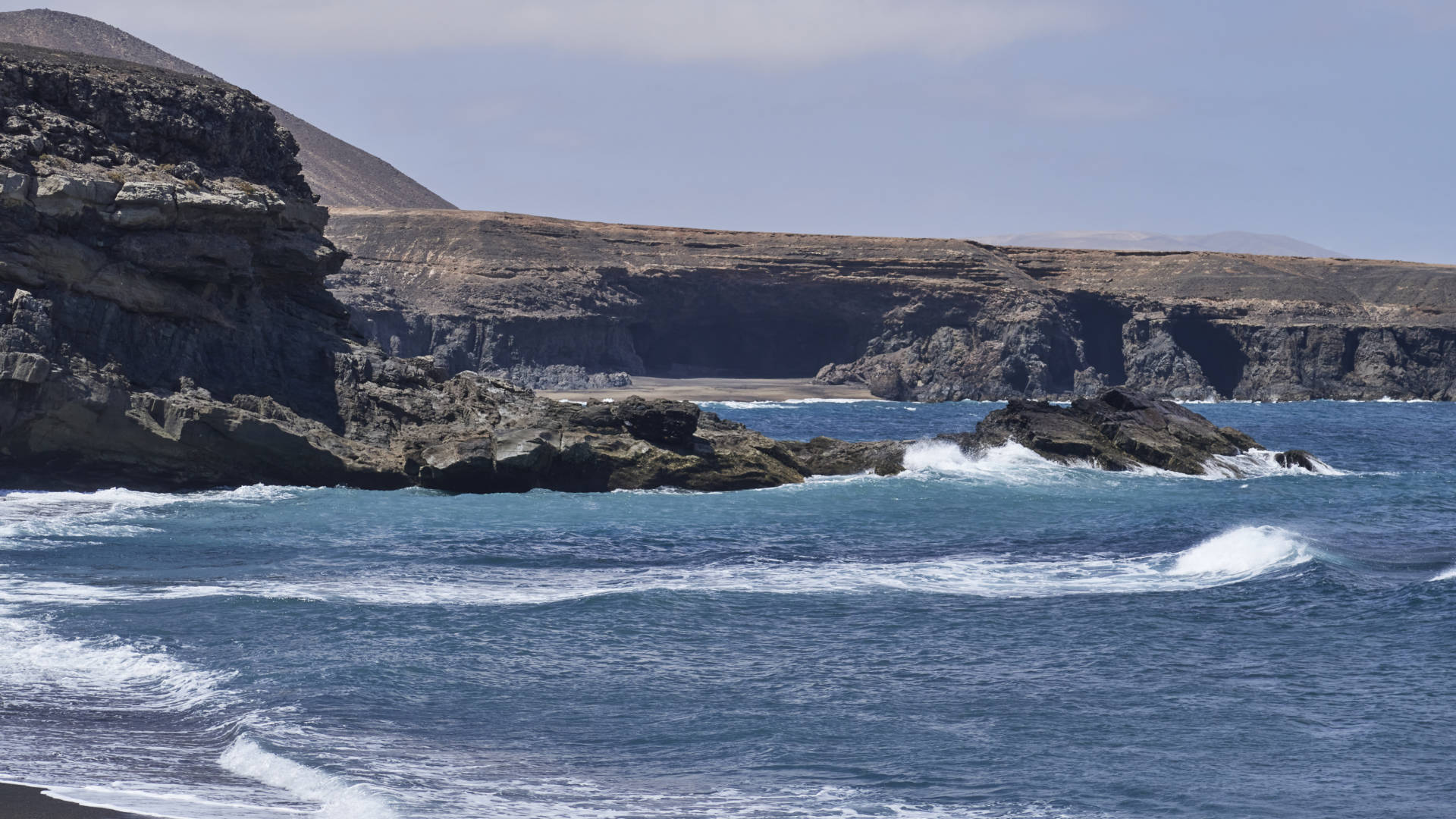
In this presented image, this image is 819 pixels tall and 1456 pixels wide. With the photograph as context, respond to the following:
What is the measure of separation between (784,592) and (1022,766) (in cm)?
784

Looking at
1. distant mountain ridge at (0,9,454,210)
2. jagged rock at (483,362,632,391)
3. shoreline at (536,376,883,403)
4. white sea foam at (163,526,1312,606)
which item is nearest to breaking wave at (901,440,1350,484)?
white sea foam at (163,526,1312,606)

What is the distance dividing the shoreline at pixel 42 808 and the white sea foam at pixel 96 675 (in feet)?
9.03

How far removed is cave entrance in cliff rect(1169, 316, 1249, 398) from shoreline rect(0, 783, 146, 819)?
331 feet

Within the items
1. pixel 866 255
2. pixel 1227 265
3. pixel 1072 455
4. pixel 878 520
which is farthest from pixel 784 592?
pixel 1227 265

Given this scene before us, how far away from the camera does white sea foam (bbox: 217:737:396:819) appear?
9.42 m

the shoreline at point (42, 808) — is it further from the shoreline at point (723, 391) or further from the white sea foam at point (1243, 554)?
the shoreline at point (723, 391)

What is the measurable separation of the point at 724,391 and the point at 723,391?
0.13 meters

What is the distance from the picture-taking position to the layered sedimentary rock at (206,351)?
26.7 meters

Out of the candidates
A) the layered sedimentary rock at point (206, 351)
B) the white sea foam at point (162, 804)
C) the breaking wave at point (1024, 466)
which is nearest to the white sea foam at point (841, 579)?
the white sea foam at point (162, 804)

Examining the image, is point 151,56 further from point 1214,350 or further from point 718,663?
point 718,663

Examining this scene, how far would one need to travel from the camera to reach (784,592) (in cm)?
1825

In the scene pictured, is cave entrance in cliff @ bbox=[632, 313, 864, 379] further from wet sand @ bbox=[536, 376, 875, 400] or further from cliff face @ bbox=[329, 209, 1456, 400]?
wet sand @ bbox=[536, 376, 875, 400]

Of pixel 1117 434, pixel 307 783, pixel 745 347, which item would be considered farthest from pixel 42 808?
pixel 745 347

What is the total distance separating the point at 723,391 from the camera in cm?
9406
